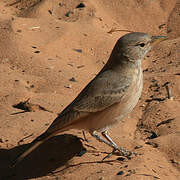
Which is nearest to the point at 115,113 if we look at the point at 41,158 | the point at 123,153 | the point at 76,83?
the point at 123,153

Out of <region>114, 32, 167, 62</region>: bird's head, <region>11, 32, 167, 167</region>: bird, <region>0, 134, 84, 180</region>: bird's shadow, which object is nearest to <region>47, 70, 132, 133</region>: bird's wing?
<region>11, 32, 167, 167</region>: bird

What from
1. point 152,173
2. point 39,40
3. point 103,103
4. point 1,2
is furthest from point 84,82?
point 1,2

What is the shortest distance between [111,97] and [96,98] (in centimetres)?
19

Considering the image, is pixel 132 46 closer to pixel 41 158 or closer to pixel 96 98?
pixel 96 98

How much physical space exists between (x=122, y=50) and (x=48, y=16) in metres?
4.19

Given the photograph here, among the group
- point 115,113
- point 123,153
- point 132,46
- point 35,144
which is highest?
point 132,46

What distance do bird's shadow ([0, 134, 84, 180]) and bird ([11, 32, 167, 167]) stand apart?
8.4 inches

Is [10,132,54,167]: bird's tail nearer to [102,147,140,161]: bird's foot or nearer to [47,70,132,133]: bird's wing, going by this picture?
[47,70,132,133]: bird's wing

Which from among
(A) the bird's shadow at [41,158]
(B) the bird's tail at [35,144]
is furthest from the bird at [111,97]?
(A) the bird's shadow at [41,158]

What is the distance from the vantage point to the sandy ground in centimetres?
541

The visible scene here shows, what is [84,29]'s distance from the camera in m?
8.54

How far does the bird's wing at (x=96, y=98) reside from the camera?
520cm

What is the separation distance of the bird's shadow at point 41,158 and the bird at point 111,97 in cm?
21

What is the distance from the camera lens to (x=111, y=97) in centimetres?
524
